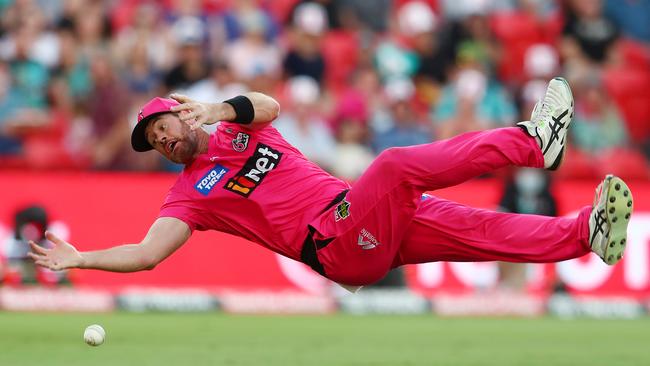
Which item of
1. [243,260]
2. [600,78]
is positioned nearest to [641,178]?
[600,78]

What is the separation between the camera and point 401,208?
909 centimetres

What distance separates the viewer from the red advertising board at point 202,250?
51.8 ft

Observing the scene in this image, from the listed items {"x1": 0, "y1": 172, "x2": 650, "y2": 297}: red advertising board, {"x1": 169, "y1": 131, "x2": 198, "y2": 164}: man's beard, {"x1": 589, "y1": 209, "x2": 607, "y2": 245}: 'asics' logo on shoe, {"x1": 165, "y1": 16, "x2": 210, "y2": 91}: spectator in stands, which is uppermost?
{"x1": 169, "y1": 131, "x2": 198, "y2": 164}: man's beard

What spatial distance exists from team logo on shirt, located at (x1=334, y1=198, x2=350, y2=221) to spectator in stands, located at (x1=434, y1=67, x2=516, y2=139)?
27.7ft

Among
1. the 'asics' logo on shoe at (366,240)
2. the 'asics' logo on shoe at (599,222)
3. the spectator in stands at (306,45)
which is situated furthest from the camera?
the spectator in stands at (306,45)

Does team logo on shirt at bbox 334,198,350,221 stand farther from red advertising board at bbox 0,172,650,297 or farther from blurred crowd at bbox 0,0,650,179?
blurred crowd at bbox 0,0,650,179

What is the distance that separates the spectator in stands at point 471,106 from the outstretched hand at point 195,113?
9.20 meters

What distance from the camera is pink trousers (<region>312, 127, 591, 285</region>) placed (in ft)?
28.6

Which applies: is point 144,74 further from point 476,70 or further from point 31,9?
point 476,70

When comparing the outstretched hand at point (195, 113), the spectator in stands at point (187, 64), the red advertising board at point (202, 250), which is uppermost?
the outstretched hand at point (195, 113)

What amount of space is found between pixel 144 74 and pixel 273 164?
8572mm

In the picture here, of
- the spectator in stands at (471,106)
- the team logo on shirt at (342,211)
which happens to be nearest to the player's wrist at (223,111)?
the team logo on shirt at (342,211)

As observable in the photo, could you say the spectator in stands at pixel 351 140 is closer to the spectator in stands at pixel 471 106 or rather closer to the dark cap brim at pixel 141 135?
the spectator in stands at pixel 471 106

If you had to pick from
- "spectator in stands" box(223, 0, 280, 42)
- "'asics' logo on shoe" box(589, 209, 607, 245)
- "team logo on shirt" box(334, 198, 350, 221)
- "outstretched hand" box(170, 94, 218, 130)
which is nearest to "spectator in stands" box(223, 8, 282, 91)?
"spectator in stands" box(223, 0, 280, 42)
